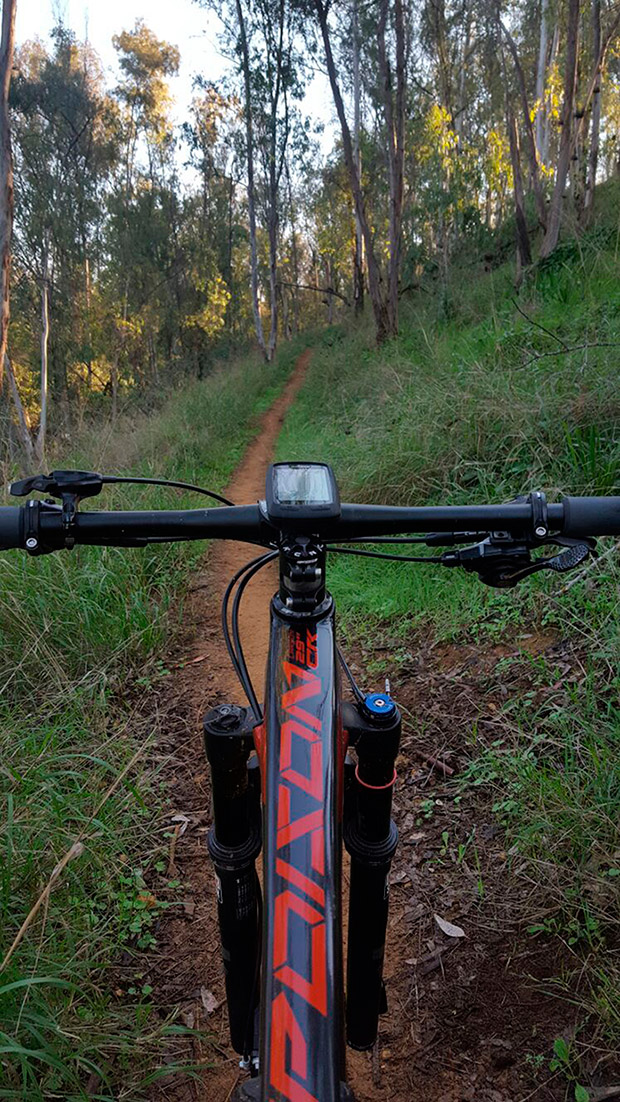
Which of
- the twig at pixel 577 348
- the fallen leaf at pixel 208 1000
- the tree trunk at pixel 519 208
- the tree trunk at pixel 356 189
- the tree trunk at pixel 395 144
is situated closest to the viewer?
the fallen leaf at pixel 208 1000

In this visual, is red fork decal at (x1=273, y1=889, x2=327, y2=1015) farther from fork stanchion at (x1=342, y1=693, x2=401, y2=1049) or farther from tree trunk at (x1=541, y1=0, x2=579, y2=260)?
tree trunk at (x1=541, y1=0, x2=579, y2=260)

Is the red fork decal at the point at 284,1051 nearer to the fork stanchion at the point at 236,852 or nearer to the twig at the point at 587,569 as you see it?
the fork stanchion at the point at 236,852

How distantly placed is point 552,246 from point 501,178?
4.81 m

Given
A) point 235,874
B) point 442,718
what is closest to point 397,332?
point 442,718

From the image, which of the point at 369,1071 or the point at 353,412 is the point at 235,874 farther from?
the point at 353,412

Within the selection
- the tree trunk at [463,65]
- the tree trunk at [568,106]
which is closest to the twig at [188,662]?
the tree trunk at [568,106]

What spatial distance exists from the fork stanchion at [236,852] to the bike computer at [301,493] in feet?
1.31

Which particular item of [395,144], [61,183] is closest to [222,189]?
[61,183]

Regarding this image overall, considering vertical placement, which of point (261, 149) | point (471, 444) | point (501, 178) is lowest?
point (471, 444)

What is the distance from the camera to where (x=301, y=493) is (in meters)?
1.11

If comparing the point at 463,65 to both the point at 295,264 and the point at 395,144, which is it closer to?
the point at 395,144

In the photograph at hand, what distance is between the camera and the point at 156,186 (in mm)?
26516

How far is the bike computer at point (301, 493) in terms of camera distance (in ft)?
3.53

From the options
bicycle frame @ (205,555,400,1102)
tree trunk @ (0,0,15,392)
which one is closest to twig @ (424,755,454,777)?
bicycle frame @ (205,555,400,1102)
